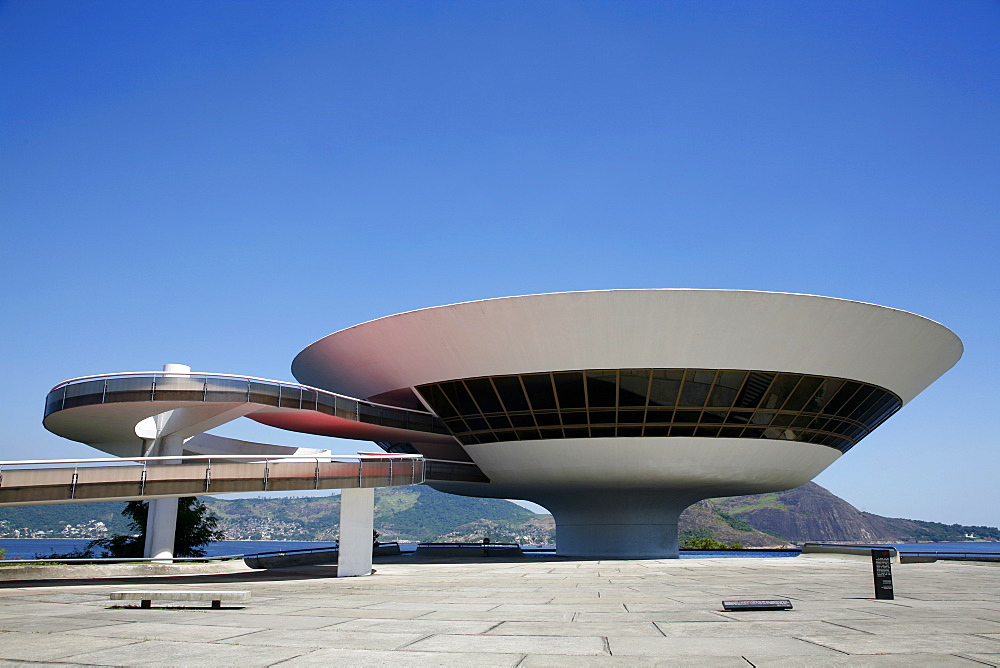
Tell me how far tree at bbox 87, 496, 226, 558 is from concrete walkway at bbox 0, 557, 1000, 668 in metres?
19.7

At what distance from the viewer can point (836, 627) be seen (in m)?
9.62

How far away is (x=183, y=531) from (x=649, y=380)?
25239 mm

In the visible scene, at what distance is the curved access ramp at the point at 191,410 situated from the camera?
27.5 metres

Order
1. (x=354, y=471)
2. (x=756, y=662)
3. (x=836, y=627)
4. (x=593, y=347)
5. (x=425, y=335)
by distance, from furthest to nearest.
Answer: (x=425, y=335)
(x=593, y=347)
(x=354, y=471)
(x=836, y=627)
(x=756, y=662)

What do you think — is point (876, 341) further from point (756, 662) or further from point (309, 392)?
point (756, 662)

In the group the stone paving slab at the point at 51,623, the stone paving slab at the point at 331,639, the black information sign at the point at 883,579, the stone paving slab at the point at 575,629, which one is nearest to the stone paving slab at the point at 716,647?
the stone paving slab at the point at 575,629

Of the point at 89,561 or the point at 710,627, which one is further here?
the point at 89,561

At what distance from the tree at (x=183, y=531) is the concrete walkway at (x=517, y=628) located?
19694 mm

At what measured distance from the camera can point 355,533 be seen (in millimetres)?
23281

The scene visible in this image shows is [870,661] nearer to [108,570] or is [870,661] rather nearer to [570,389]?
[108,570]

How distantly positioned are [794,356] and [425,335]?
620 inches

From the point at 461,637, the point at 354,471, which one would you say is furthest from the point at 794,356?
the point at 461,637

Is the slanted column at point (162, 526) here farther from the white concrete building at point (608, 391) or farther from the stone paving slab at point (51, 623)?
the stone paving slab at point (51, 623)

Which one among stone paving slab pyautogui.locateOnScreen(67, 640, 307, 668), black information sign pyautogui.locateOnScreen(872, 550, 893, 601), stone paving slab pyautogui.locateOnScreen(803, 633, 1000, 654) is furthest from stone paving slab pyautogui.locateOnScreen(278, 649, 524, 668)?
black information sign pyautogui.locateOnScreen(872, 550, 893, 601)
